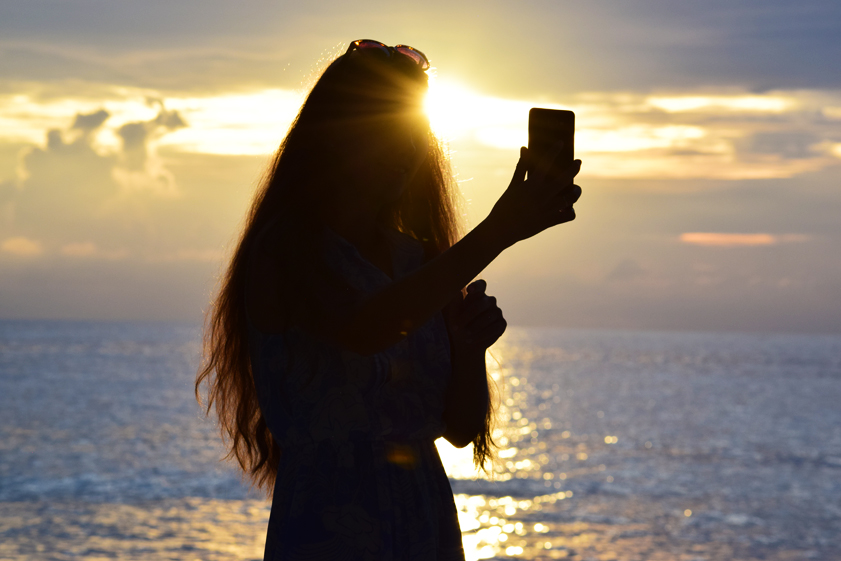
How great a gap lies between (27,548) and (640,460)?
20.5 meters

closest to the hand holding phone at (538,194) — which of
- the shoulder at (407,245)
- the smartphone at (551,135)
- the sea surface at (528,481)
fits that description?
the smartphone at (551,135)

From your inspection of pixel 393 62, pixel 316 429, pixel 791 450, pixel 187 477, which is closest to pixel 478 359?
pixel 316 429

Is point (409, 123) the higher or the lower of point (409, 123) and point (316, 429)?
the higher

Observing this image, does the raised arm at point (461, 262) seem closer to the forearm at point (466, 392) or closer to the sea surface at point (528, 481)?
the forearm at point (466, 392)

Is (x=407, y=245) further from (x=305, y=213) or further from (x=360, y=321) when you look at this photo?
(x=360, y=321)

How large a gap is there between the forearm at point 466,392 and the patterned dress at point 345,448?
7.5 inches

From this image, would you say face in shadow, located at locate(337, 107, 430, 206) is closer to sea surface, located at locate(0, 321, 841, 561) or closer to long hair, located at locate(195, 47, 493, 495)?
long hair, located at locate(195, 47, 493, 495)

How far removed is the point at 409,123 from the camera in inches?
85.7

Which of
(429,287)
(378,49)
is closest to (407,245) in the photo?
(378,49)

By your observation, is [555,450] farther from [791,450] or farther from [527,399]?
[527,399]

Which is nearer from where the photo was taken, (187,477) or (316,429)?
(316,429)

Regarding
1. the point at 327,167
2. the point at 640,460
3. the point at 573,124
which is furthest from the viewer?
the point at 640,460

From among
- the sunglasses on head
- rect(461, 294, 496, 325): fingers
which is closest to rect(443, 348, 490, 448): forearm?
rect(461, 294, 496, 325): fingers

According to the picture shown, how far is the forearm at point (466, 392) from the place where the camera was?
2.31m
